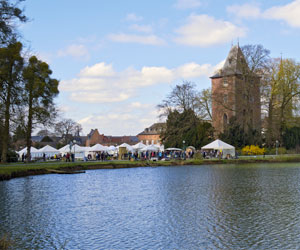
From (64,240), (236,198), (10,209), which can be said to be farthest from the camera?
(236,198)

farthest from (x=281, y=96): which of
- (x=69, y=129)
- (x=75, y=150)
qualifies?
(x=69, y=129)

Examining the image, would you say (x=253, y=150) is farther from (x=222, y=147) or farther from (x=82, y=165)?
(x=82, y=165)

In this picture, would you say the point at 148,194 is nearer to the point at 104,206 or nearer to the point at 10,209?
the point at 104,206

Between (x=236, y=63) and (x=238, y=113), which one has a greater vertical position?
(x=236, y=63)

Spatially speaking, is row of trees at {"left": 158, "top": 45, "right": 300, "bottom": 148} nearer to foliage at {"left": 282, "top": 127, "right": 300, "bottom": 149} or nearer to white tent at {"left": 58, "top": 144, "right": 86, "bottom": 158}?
foliage at {"left": 282, "top": 127, "right": 300, "bottom": 149}

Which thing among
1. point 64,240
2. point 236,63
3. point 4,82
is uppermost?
point 236,63

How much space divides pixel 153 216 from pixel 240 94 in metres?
43.6

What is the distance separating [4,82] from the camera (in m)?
19.1

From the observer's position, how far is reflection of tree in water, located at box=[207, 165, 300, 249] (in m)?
11.3

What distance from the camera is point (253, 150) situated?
56.5 metres

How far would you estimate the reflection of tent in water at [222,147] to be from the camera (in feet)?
174

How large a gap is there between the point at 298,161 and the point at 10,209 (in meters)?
40.3

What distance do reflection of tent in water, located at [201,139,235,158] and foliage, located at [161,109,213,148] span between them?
7.36 m

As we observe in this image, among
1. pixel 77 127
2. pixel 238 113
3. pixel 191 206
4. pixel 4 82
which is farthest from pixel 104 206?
pixel 77 127
